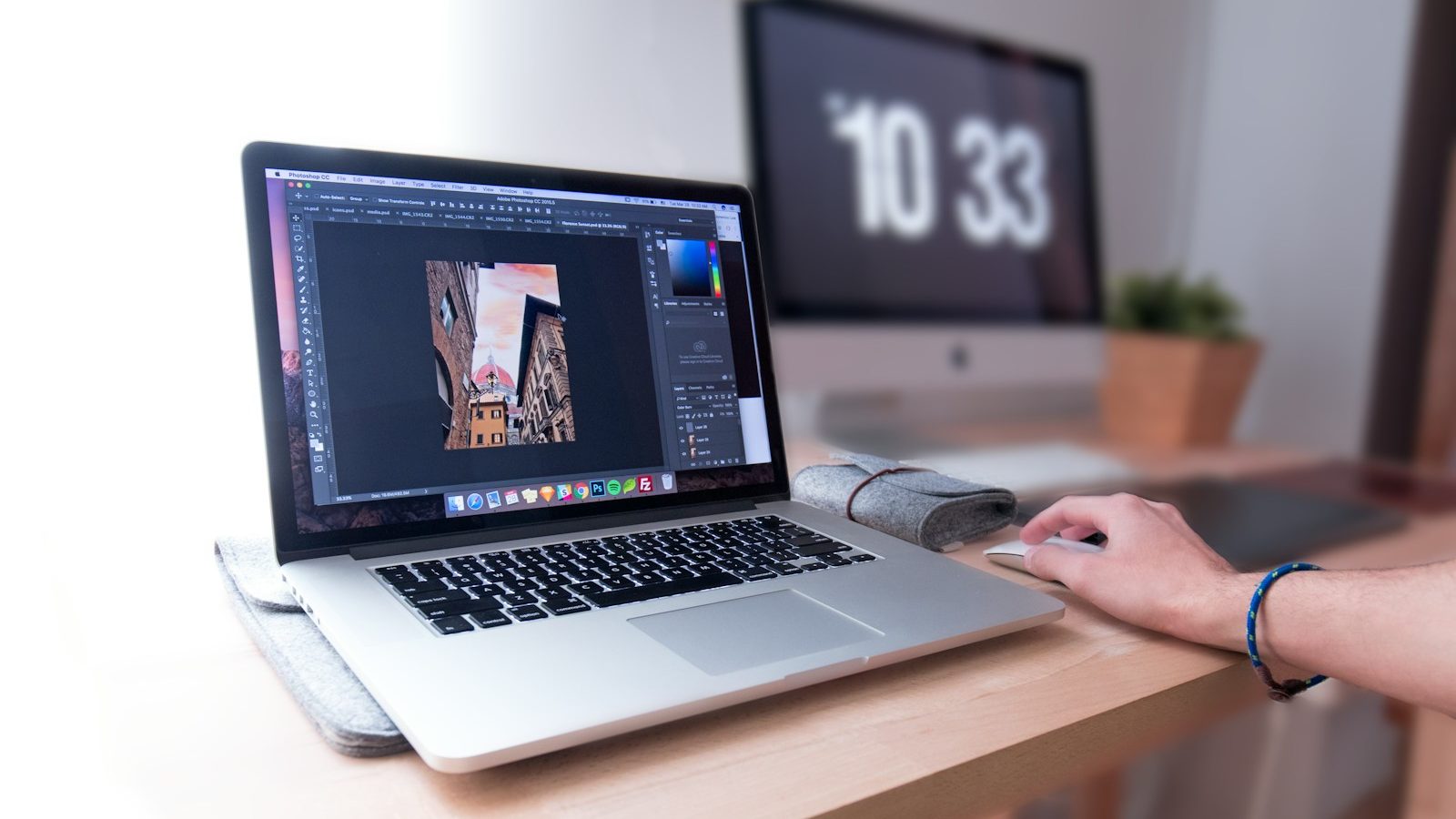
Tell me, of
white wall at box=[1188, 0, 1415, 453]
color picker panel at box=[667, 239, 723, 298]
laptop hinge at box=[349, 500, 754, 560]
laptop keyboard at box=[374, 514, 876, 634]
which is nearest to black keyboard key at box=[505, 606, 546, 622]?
laptop keyboard at box=[374, 514, 876, 634]

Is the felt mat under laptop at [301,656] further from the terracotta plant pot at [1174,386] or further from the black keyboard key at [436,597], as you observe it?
the terracotta plant pot at [1174,386]

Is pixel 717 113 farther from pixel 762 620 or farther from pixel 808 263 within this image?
pixel 762 620

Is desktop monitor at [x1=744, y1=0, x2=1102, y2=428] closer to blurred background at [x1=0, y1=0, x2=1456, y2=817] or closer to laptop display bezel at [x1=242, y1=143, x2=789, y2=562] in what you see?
blurred background at [x1=0, y1=0, x2=1456, y2=817]

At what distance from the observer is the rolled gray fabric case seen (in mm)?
723

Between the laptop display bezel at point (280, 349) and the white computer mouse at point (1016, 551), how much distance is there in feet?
0.56

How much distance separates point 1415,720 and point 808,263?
1098 millimetres

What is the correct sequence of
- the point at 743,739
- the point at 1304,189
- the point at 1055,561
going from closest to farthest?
the point at 743,739 < the point at 1055,561 < the point at 1304,189

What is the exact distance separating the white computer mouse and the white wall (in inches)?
54.6

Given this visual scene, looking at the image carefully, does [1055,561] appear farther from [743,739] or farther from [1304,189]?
[1304,189]

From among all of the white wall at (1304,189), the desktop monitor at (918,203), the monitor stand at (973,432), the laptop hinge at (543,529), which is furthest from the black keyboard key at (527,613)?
the white wall at (1304,189)

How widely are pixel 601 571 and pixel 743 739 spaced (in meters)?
0.16

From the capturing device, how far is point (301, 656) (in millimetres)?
476

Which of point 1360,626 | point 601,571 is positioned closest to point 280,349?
point 601,571

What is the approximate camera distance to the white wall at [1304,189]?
169cm
